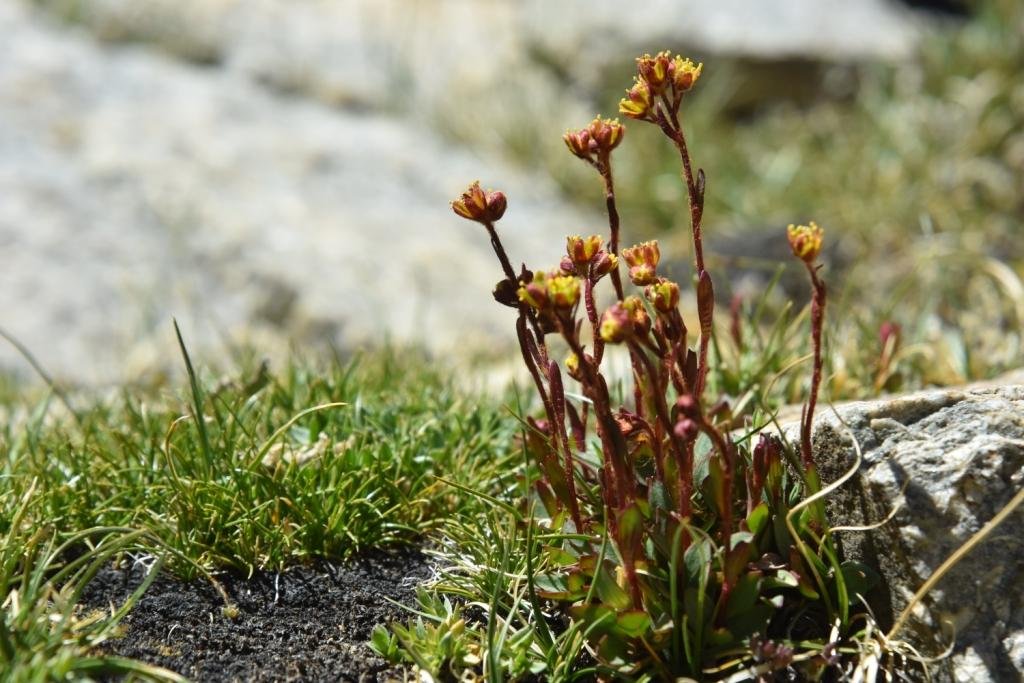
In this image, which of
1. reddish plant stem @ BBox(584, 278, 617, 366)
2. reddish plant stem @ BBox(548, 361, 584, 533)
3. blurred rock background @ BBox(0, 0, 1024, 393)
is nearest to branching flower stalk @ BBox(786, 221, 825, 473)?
reddish plant stem @ BBox(584, 278, 617, 366)

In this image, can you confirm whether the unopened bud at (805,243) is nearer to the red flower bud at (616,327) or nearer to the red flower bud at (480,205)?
the red flower bud at (616,327)

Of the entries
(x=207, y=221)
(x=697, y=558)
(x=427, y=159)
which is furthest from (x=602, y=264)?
(x=427, y=159)

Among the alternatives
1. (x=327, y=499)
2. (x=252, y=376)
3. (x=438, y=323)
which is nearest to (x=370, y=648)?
(x=327, y=499)

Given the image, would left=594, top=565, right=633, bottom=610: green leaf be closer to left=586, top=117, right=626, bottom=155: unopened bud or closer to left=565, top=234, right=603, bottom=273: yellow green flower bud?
left=565, top=234, right=603, bottom=273: yellow green flower bud

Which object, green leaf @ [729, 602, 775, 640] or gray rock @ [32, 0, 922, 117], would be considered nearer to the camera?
green leaf @ [729, 602, 775, 640]

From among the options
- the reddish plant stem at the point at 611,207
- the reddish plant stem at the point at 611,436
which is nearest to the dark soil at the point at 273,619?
the reddish plant stem at the point at 611,436
